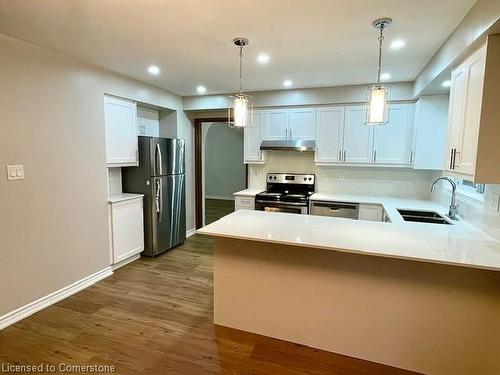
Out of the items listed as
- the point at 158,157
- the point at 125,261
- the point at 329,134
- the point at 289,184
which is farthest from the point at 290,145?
the point at 125,261

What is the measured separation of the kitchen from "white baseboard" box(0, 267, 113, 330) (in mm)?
16

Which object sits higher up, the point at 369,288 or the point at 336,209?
the point at 336,209

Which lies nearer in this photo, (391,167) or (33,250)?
(33,250)

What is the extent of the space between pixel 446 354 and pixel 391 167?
2649mm

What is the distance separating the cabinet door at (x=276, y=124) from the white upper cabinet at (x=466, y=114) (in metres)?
2.34

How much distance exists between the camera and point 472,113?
1965 mm

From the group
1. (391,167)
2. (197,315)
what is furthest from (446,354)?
(391,167)

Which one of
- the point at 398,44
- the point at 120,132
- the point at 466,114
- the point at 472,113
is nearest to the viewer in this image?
the point at 472,113

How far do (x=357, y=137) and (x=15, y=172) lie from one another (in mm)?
3962

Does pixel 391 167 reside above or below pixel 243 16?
below

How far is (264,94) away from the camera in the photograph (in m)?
4.52

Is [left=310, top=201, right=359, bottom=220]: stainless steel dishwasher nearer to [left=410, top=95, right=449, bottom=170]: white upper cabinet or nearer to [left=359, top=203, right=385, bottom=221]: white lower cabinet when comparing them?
[left=359, top=203, right=385, bottom=221]: white lower cabinet

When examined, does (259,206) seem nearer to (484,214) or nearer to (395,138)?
(395,138)

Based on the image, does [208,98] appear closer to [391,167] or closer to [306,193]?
[306,193]
